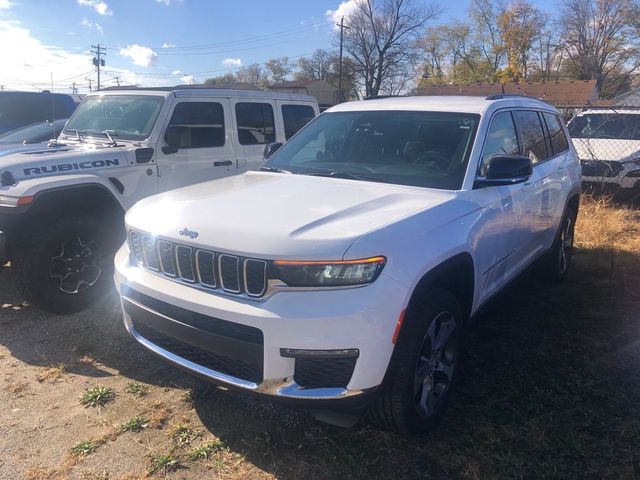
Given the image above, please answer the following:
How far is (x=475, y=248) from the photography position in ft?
10.3

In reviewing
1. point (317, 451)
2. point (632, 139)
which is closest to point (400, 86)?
point (632, 139)

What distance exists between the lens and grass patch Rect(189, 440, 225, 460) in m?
2.74

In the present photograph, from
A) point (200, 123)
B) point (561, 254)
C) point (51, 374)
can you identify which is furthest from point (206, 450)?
point (561, 254)

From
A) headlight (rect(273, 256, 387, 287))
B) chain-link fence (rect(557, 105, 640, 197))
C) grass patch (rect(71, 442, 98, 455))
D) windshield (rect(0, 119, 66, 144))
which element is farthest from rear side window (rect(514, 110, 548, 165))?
windshield (rect(0, 119, 66, 144))

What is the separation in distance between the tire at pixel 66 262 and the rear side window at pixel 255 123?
2.14m

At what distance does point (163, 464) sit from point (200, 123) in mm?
3931

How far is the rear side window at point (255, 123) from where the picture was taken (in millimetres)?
6210

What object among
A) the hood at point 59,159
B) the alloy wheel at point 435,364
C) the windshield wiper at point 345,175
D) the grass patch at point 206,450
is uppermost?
the hood at point 59,159

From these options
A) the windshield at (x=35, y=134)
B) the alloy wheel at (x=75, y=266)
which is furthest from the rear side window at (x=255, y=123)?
the windshield at (x=35, y=134)

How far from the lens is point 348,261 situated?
232cm

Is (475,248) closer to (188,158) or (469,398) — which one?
(469,398)

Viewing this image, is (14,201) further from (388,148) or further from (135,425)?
(388,148)

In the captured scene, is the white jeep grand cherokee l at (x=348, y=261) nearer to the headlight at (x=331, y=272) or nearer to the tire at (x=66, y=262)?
the headlight at (x=331, y=272)

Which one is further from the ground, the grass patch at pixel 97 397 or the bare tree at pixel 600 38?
the bare tree at pixel 600 38
